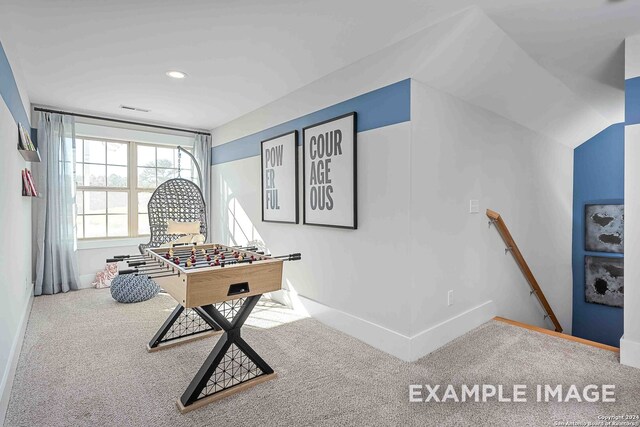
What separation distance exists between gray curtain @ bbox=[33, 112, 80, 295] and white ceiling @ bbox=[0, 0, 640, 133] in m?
0.74

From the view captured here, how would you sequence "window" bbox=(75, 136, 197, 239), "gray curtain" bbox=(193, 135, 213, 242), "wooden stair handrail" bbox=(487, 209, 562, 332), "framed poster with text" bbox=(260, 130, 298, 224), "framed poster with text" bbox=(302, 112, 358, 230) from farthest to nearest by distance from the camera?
1. "gray curtain" bbox=(193, 135, 213, 242)
2. "window" bbox=(75, 136, 197, 239)
3. "framed poster with text" bbox=(260, 130, 298, 224)
4. "wooden stair handrail" bbox=(487, 209, 562, 332)
5. "framed poster with text" bbox=(302, 112, 358, 230)

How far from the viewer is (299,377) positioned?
2234mm

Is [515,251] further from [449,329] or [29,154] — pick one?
[29,154]

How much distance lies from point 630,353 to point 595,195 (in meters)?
2.94

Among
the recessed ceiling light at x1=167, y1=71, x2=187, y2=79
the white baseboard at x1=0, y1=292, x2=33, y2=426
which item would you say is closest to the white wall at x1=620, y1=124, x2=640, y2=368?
the recessed ceiling light at x1=167, y1=71, x2=187, y2=79

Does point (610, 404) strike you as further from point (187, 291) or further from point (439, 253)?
point (187, 291)

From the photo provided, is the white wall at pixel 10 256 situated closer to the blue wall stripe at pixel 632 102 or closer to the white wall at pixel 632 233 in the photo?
the white wall at pixel 632 233

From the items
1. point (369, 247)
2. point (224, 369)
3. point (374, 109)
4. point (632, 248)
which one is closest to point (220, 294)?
point (224, 369)

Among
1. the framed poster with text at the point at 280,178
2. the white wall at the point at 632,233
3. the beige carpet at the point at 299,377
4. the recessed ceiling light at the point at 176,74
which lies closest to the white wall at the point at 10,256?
the beige carpet at the point at 299,377

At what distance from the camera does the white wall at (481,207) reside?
2588mm

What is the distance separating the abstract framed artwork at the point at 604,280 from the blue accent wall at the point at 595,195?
0.06m

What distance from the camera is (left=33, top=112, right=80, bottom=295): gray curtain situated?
4.05m

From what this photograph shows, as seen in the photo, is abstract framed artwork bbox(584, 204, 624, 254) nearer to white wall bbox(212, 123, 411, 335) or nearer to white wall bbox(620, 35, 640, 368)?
white wall bbox(620, 35, 640, 368)

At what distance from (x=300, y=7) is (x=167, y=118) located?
3355 millimetres
